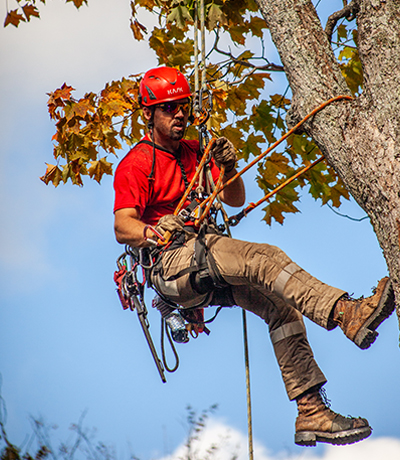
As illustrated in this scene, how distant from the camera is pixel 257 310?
13.2ft

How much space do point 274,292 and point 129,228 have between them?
1.04 m

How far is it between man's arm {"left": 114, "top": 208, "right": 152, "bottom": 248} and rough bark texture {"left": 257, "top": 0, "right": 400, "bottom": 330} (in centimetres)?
123

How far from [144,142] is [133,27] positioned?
1.98 m

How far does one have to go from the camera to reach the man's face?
4508 mm

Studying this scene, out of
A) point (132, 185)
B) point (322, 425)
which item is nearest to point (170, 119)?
point (132, 185)

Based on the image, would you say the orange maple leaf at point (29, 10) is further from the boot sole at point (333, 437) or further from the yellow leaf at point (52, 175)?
the boot sole at point (333, 437)

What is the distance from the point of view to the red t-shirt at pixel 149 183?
420 cm

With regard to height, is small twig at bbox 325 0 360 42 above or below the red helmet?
below

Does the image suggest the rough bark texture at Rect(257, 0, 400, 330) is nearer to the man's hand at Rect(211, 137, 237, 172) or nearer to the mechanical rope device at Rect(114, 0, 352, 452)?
the mechanical rope device at Rect(114, 0, 352, 452)

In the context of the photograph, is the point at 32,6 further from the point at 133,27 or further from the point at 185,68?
the point at 185,68

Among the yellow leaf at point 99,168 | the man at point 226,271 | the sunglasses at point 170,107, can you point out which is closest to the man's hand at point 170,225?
the man at point 226,271

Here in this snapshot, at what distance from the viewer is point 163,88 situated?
4.57 meters

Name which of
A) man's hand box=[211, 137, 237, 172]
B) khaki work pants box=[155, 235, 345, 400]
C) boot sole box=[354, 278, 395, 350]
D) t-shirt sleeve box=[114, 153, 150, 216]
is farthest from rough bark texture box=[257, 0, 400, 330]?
t-shirt sleeve box=[114, 153, 150, 216]

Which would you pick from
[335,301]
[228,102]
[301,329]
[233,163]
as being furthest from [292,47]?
[228,102]
